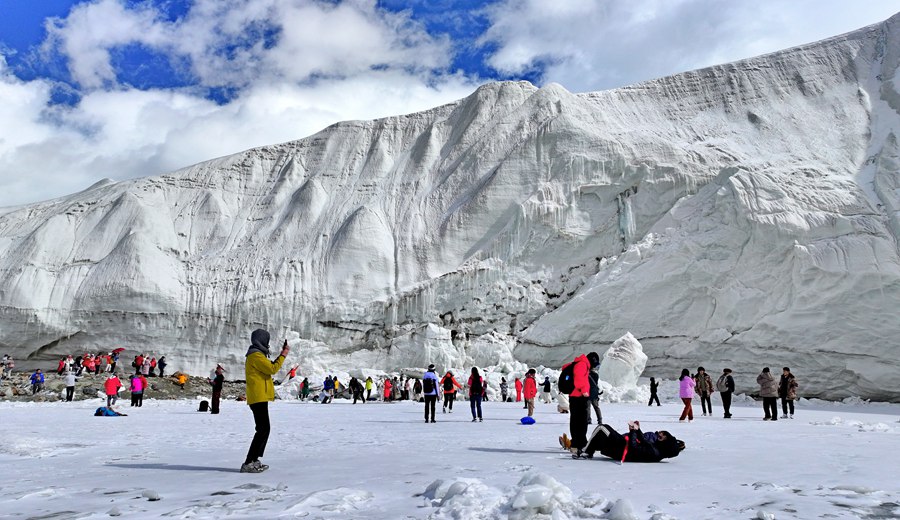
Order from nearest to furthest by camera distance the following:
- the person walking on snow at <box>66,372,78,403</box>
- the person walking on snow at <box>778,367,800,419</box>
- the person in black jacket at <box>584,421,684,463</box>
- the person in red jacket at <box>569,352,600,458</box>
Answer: the person in black jacket at <box>584,421,684,463</box>, the person in red jacket at <box>569,352,600,458</box>, the person walking on snow at <box>778,367,800,419</box>, the person walking on snow at <box>66,372,78,403</box>

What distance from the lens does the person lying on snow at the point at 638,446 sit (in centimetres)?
715

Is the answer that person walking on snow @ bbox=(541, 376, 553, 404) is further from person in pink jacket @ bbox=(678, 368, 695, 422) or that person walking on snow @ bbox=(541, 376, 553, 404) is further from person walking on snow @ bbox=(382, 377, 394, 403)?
person in pink jacket @ bbox=(678, 368, 695, 422)

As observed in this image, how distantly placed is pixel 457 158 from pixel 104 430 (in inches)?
1386

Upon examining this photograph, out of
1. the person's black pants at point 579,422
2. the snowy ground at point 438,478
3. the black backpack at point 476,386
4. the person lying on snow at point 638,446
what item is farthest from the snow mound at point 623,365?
the person lying on snow at point 638,446

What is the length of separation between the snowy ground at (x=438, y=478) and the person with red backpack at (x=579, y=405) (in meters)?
0.26

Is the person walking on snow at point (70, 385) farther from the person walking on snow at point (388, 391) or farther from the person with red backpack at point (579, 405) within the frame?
the person with red backpack at point (579, 405)

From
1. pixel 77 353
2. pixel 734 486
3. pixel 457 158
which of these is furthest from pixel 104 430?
pixel 457 158

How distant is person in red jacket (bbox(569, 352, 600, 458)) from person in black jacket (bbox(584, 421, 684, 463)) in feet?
1.10

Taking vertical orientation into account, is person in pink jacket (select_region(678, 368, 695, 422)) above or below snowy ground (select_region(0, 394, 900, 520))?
above

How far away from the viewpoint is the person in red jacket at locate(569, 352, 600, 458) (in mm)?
7742

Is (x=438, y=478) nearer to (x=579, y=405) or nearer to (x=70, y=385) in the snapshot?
(x=579, y=405)

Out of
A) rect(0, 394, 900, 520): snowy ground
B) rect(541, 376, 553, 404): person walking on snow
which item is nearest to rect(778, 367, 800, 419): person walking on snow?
rect(0, 394, 900, 520): snowy ground

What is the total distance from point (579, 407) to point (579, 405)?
1.4 inches

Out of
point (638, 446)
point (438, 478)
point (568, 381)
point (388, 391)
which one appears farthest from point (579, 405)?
point (388, 391)
